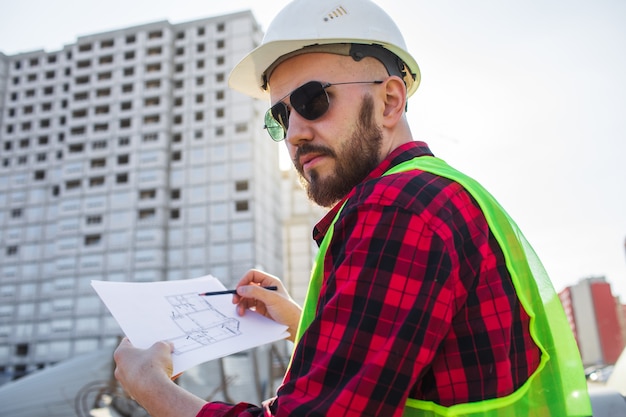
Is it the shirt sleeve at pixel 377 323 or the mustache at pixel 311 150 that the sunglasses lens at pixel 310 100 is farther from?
the shirt sleeve at pixel 377 323

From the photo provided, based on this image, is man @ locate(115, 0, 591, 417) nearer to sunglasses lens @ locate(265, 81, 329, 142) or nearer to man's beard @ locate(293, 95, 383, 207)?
man's beard @ locate(293, 95, 383, 207)

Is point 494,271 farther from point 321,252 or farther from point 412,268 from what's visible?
point 321,252

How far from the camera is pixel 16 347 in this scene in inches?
1977

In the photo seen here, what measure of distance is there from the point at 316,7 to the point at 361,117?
1.37ft

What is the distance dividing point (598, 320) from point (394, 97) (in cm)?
3934

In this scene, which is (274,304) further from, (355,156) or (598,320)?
(598,320)

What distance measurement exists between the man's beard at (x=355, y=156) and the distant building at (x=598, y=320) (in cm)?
3777

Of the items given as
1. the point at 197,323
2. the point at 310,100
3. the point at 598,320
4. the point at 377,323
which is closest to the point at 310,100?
the point at 310,100

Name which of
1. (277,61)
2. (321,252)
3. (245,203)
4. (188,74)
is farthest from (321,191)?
(188,74)

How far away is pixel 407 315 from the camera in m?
0.90

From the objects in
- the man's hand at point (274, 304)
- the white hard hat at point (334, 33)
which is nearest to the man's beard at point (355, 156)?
the white hard hat at point (334, 33)

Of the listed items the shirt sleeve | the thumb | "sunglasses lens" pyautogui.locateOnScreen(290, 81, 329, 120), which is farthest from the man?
the thumb

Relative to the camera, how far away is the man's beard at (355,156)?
1396 millimetres

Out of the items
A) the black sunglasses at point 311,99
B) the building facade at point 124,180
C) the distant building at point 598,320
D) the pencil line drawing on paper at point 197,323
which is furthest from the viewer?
the building facade at point 124,180
